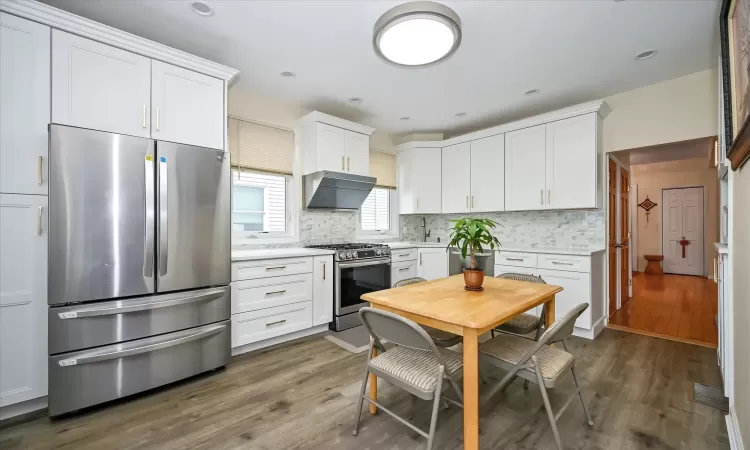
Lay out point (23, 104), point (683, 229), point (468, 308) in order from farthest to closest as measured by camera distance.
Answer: point (683, 229) → point (23, 104) → point (468, 308)

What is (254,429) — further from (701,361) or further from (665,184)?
(665,184)

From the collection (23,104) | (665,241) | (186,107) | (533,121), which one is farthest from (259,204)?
(665,241)

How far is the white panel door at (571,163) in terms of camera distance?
346cm

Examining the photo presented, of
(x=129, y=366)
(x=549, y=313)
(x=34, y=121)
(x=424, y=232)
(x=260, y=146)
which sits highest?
(x=260, y=146)

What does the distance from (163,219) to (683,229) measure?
981 centimetres

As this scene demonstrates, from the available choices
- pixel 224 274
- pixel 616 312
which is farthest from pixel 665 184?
pixel 224 274

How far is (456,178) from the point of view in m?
4.66

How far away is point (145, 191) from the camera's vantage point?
218 centimetres

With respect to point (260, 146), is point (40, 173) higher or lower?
lower

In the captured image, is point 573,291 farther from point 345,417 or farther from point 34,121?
point 34,121

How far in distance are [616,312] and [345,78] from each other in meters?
4.40

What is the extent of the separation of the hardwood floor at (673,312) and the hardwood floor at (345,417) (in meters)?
0.85

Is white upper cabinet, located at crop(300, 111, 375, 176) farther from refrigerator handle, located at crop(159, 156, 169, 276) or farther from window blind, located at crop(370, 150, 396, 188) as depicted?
refrigerator handle, located at crop(159, 156, 169, 276)

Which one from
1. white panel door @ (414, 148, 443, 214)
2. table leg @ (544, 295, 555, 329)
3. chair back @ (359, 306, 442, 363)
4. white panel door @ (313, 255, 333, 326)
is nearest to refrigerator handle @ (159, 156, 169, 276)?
white panel door @ (313, 255, 333, 326)
